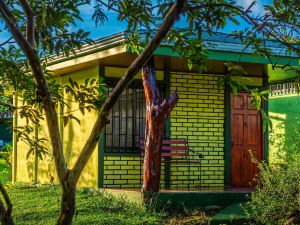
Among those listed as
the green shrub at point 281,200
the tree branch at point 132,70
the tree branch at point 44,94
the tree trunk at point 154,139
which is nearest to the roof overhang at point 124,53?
the tree trunk at point 154,139

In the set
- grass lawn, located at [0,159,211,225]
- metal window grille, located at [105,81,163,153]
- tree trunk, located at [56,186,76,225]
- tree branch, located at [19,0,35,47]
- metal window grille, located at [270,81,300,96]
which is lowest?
grass lawn, located at [0,159,211,225]

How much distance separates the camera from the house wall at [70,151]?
1291 centimetres

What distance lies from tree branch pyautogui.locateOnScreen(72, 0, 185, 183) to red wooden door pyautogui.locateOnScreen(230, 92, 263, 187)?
10.5 metres

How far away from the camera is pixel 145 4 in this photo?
15.6 ft

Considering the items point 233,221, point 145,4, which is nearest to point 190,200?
point 233,221

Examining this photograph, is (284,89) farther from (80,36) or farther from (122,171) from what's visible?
(80,36)

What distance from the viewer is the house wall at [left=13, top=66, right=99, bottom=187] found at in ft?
42.4

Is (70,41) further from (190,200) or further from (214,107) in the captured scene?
(214,107)

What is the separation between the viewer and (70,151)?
14.3m

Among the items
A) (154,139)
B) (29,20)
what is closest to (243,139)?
(154,139)

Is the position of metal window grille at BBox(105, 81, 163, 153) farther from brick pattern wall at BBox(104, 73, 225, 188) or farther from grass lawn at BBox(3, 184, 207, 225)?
grass lawn at BBox(3, 184, 207, 225)

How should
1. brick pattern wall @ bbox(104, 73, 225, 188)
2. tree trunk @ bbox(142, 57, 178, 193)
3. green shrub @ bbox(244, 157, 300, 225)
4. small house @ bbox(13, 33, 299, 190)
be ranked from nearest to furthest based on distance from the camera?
green shrub @ bbox(244, 157, 300, 225) → tree trunk @ bbox(142, 57, 178, 193) → small house @ bbox(13, 33, 299, 190) → brick pattern wall @ bbox(104, 73, 225, 188)

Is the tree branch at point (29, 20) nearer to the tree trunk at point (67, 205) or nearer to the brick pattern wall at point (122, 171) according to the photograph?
the tree trunk at point (67, 205)

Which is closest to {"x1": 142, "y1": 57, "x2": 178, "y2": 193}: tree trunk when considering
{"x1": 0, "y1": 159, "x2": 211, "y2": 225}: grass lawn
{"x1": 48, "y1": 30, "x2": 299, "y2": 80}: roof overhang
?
{"x1": 0, "y1": 159, "x2": 211, "y2": 225}: grass lawn
